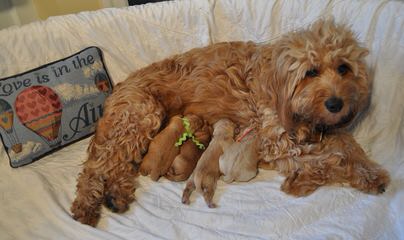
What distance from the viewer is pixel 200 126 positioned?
2.76 m

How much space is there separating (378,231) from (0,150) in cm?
246

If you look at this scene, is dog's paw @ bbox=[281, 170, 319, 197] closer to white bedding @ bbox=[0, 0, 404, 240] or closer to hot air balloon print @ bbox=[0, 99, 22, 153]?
white bedding @ bbox=[0, 0, 404, 240]

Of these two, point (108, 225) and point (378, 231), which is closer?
point (378, 231)

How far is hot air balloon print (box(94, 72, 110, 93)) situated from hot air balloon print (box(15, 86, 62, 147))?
12.8 inches

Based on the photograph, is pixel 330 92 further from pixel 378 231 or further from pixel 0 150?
pixel 0 150

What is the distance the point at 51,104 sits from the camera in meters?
2.85

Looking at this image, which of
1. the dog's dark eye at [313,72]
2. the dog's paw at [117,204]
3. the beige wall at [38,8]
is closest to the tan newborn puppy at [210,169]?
the dog's paw at [117,204]

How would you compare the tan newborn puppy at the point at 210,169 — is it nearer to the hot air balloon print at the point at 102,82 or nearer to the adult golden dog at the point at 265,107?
the adult golden dog at the point at 265,107

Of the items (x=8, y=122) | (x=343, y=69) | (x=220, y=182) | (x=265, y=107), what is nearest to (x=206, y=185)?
(x=220, y=182)

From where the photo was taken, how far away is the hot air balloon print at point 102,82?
121 inches

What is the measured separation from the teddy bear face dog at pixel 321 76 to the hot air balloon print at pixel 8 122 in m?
1.78

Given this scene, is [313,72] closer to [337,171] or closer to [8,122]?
[337,171]

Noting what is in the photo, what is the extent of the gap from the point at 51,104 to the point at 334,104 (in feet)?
6.25

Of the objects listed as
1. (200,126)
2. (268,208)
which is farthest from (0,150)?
(268,208)
